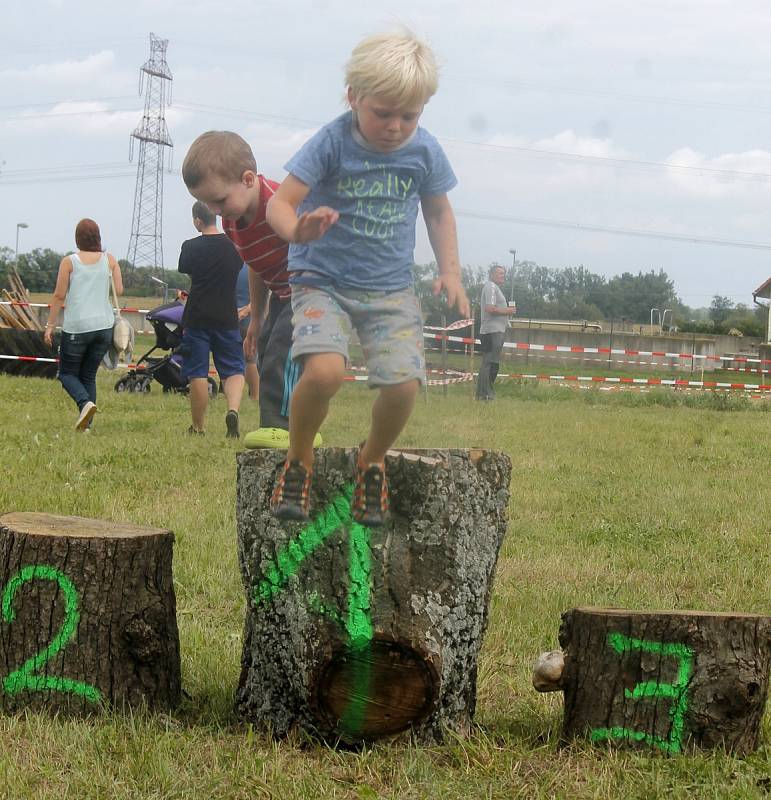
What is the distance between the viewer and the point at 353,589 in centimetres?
296

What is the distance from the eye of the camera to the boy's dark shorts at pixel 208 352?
8.54 meters

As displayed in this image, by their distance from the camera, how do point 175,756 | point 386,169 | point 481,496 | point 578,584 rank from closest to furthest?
1. point 386,169
2. point 175,756
3. point 481,496
4. point 578,584

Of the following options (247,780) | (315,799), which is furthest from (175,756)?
(315,799)

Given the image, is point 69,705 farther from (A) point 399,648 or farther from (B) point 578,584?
(B) point 578,584

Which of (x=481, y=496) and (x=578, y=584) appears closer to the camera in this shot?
(x=481, y=496)

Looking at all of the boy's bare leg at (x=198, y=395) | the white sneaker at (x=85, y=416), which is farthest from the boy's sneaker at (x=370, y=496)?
the white sneaker at (x=85, y=416)

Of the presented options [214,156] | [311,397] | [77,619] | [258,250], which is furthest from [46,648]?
[214,156]

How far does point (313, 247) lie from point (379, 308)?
220mm

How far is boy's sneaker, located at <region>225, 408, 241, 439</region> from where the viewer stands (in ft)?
27.9

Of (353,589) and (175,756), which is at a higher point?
(353,589)

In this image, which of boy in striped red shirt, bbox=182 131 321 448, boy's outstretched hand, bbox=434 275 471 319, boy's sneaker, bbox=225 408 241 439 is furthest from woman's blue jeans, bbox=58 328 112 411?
boy's outstretched hand, bbox=434 275 471 319

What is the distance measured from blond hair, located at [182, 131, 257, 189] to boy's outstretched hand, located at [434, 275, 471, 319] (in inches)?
25.4

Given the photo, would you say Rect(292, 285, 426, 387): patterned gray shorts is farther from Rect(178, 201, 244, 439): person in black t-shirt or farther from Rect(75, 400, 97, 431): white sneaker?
Rect(75, 400, 97, 431): white sneaker

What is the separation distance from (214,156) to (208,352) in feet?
19.2
